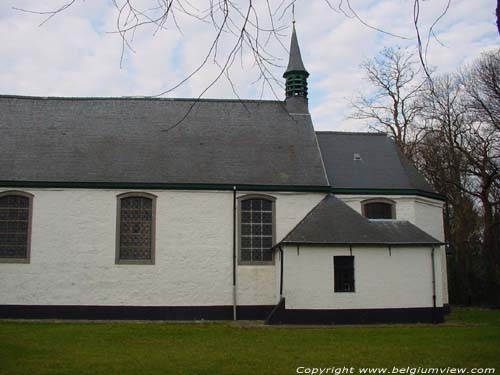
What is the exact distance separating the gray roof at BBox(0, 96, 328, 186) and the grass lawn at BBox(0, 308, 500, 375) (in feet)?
16.9

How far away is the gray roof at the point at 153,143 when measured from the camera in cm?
1844

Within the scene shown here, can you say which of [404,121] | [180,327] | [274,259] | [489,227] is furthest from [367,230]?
[404,121]

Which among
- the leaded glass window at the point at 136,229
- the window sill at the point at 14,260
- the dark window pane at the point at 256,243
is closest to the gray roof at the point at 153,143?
the leaded glass window at the point at 136,229

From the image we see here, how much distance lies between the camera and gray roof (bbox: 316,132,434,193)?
19562 mm

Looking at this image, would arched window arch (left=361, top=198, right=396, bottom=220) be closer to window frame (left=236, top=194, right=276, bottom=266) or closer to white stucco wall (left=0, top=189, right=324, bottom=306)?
white stucco wall (left=0, top=189, right=324, bottom=306)

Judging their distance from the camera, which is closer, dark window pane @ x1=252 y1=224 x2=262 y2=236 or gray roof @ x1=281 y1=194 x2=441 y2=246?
gray roof @ x1=281 y1=194 x2=441 y2=246

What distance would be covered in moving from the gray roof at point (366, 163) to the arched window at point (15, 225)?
32.5ft

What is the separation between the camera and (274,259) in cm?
1827

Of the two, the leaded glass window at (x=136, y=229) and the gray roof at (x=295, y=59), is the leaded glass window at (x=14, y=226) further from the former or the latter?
the gray roof at (x=295, y=59)

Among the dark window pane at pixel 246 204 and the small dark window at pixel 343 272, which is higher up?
the dark window pane at pixel 246 204

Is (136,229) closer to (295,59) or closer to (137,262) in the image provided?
(137,262)

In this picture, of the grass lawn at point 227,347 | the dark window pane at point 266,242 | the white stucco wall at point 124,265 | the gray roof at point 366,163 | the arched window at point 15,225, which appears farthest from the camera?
the gray roof at point 366,163

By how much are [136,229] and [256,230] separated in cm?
381

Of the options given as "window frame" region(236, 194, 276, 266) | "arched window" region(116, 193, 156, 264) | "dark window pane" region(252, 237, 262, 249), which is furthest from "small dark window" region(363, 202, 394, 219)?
"arched window" region(116, 193, 156, 264)
